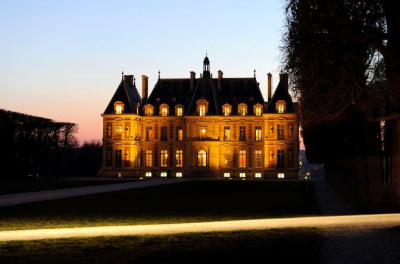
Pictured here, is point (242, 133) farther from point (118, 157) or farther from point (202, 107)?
point (118, 157)

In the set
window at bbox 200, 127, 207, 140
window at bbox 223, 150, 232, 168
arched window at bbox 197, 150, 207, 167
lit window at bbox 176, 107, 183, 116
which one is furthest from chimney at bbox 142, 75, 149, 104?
window at bbox 223, 150, 232, 168

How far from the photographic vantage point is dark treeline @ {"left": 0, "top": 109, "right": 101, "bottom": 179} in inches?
2141

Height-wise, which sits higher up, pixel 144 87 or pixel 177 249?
pixel 144 87

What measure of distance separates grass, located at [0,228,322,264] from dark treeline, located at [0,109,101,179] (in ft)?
139

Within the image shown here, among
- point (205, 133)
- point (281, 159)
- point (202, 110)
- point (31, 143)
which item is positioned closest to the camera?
point (31, 143)

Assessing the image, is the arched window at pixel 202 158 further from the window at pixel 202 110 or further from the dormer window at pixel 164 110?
the dormer window at pixel 164 110

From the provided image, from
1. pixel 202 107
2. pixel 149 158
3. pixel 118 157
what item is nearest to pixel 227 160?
pixel 202 107

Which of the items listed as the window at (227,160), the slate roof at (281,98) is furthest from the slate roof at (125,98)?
the slate roof at (281,98)

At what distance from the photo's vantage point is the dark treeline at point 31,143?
54.4 metres

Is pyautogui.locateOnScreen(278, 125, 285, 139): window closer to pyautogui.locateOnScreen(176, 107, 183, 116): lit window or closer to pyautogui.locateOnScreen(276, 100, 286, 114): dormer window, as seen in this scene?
pyautogui.locateOnScreen(276, 100, 286, 114): dormer window

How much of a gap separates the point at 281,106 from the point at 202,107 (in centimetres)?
923

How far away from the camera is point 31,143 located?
192ft

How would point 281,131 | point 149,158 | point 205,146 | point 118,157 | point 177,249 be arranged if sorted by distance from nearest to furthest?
point 177,249 < point 281,131 < point 205,146 < point 118,157 < point 149,158

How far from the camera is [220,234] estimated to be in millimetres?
12969
